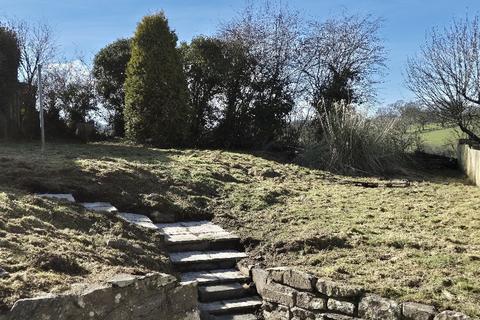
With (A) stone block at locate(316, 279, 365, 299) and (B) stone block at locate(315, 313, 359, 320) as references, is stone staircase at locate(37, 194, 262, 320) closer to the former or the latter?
(B) stone block at locate(315, 313, 359, 320)

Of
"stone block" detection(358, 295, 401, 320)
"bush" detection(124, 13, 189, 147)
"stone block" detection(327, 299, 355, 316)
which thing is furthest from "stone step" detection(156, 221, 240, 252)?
"bush" detection(124, 13, 189, 147)

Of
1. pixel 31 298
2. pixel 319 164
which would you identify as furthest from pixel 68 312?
pixel 319 164

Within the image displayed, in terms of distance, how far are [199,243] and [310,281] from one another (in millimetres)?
1462

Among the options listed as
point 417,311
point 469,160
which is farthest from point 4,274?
point 469,160

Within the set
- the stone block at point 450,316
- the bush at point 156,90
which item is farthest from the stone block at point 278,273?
the bush at point 156,90

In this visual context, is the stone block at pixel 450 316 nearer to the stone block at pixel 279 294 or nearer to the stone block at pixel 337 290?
the stone block at pixel 337 290

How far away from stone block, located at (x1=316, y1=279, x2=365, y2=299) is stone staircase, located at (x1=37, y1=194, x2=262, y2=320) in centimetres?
73

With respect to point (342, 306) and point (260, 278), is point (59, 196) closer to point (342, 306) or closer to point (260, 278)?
point (260, 278)

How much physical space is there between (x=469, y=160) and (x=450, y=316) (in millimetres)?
7976

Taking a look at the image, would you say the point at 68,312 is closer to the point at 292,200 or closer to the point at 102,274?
the point at 102,274

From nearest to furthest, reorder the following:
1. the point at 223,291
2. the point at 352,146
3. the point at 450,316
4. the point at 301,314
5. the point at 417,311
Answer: the point at 450,316 → the point at 417,311 → the point at 301,314 → the point at 223,291 → the point at 352,146

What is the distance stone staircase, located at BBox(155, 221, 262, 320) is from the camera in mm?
4516

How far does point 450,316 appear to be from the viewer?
3363 millimetres

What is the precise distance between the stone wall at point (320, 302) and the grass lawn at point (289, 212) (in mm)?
128
